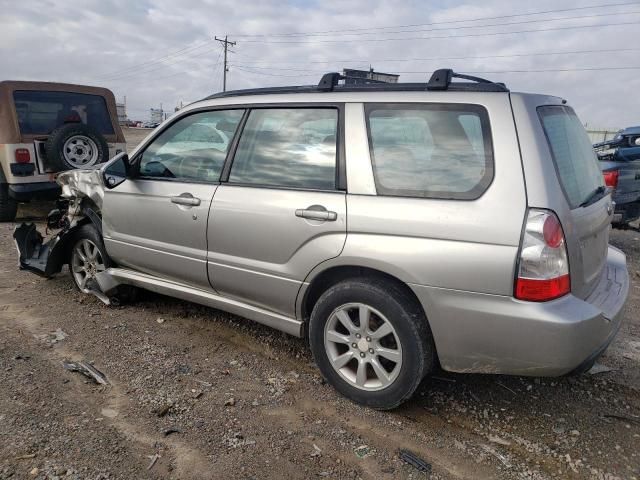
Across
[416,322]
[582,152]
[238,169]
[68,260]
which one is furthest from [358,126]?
[68,260]

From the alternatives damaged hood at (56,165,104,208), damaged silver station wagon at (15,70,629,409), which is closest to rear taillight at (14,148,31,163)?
damaged hood at (56,165,104,208)

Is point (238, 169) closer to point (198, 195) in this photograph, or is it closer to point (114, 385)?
point (198, 195)

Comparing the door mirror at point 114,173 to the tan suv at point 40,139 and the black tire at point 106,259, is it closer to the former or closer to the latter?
the black tire at point 106,259

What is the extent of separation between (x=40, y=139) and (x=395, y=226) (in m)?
6.25

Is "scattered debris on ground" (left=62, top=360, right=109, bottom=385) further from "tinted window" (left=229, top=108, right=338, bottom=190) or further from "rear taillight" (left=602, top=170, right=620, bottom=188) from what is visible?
"rear taillight" (left=602, top=170, right=620, bottom=188)

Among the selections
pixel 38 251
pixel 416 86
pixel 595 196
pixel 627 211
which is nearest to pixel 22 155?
pixel 38 251

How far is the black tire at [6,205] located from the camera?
23.6 feet

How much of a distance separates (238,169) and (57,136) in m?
4.35

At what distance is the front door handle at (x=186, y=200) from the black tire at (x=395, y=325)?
3.76ft

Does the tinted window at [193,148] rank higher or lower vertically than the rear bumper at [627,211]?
higher

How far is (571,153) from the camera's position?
276 centimetres

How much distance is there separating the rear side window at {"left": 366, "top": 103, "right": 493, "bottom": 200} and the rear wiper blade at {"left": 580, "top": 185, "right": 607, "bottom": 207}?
2.08 feet

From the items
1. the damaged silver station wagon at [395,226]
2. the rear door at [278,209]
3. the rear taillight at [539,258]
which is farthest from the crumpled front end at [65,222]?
the rear taillight at [539,258]

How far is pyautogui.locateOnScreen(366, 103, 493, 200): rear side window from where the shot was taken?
2.48m
